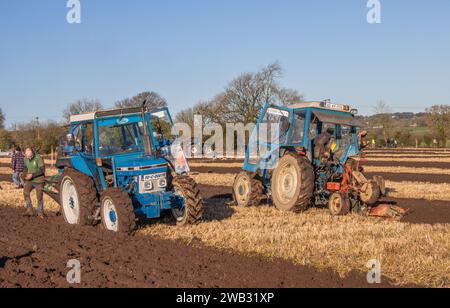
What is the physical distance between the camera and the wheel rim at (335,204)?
10.4 m

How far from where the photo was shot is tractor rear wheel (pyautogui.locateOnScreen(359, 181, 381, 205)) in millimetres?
10219

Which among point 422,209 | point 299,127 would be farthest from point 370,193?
point 299,127

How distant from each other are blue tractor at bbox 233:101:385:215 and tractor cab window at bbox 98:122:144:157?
9.46 ft

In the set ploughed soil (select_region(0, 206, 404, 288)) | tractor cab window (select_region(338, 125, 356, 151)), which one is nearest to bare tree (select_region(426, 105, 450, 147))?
tractor cab window (select_region(338, 125, 356, 151))

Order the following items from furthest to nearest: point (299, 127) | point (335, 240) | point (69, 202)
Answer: point (299, 127)
point (69, 202)
point (335, 240)

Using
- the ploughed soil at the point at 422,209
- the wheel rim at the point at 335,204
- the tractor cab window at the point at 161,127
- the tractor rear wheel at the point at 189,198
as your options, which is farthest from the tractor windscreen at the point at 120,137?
the ploughed soil at the point at 422,209

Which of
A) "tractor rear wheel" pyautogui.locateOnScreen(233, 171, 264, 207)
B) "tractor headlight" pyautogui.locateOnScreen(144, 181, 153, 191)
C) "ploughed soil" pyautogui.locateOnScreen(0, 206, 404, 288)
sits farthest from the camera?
"tractor rear wheel" pyautogui.locateOnScreen(233, 171, 264, 207)

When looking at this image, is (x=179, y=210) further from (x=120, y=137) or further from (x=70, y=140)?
(x=70, y=140)

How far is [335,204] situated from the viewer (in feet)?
34.4

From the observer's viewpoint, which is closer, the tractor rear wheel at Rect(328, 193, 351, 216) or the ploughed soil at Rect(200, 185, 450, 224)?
the ploughed soil at Rect(200, 185, 450, 224)

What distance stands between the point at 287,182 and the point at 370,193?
1.67 meters

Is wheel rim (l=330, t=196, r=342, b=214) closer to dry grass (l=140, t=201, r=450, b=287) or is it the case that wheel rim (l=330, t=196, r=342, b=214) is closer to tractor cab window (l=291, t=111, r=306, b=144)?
dry grass (l=140, t=201, r=450, b=287)

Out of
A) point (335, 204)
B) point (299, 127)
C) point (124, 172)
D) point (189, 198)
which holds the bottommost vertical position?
point (335, 204)
